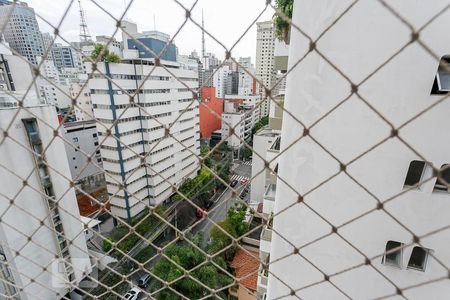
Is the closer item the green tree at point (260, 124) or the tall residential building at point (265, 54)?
the green tree at point (260, 124)

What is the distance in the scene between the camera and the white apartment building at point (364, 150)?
1.84 ft

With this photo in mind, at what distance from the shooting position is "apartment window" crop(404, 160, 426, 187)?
0.74 m

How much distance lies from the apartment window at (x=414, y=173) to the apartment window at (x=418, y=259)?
29cm

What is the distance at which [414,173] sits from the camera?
747 millimetres

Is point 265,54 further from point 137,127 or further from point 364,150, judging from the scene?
point 364,150

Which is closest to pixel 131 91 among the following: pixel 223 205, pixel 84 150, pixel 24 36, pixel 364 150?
pixel 84 150

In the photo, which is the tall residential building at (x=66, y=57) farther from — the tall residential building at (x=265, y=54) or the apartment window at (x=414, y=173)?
the apartment window at (x=414, y=173)

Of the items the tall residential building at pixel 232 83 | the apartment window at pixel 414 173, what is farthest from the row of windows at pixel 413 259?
the tall residential building at pixel 232 83

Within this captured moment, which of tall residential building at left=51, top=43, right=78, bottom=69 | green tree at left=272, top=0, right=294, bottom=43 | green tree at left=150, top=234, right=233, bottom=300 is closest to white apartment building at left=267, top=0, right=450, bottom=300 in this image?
green tree at left=272, top=0, right=294, bottom=43

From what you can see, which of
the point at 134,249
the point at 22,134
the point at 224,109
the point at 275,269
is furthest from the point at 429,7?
the point at 224,109

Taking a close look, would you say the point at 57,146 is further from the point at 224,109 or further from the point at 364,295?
the point at 224,109

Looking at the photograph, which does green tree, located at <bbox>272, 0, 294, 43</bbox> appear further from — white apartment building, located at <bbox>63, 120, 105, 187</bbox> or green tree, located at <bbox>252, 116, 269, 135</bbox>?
green tree, located at <bbox>252, 116, 269, 135</bbox>

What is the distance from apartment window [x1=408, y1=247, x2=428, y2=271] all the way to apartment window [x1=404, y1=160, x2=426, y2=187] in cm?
29

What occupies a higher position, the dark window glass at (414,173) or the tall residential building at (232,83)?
the tall residential building at (232,83)
